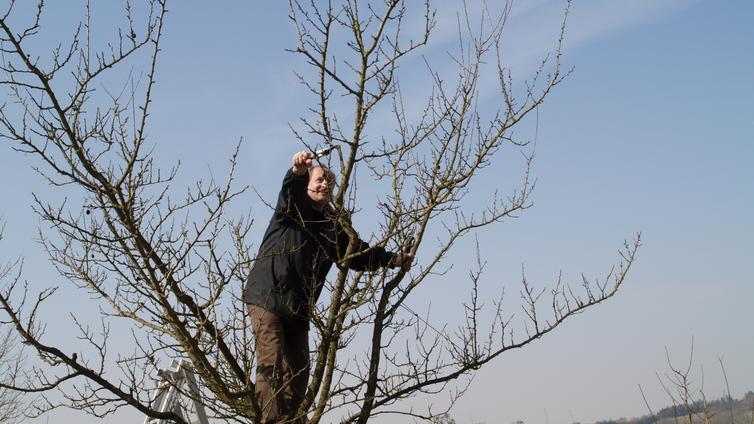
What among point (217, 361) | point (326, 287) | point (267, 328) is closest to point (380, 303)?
point (326, 287)

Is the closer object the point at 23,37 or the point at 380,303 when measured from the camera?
the point at 23,37

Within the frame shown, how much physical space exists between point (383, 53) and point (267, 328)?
1.70 metres

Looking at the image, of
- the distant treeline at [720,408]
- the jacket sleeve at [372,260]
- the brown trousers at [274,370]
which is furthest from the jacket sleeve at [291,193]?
the distant treeline at [720,408]

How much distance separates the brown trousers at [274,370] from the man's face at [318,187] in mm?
725

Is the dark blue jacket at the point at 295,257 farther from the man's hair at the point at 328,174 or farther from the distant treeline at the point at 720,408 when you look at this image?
the distant treeline at the point at 720,408

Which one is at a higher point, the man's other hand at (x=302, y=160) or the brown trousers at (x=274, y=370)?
the man's other hand at (x=302, y=160)

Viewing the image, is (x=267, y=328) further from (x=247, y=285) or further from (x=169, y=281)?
(x=169, y=281)

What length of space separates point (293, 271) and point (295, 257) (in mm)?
81

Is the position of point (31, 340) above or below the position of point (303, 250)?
below

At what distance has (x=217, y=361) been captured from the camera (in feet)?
11.5

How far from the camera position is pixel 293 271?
12.7 ft

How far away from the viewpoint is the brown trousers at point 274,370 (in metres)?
3.64

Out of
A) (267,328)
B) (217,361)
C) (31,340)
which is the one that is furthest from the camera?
(267,328)

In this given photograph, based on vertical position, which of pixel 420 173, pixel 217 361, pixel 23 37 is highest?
pixel 23 37
